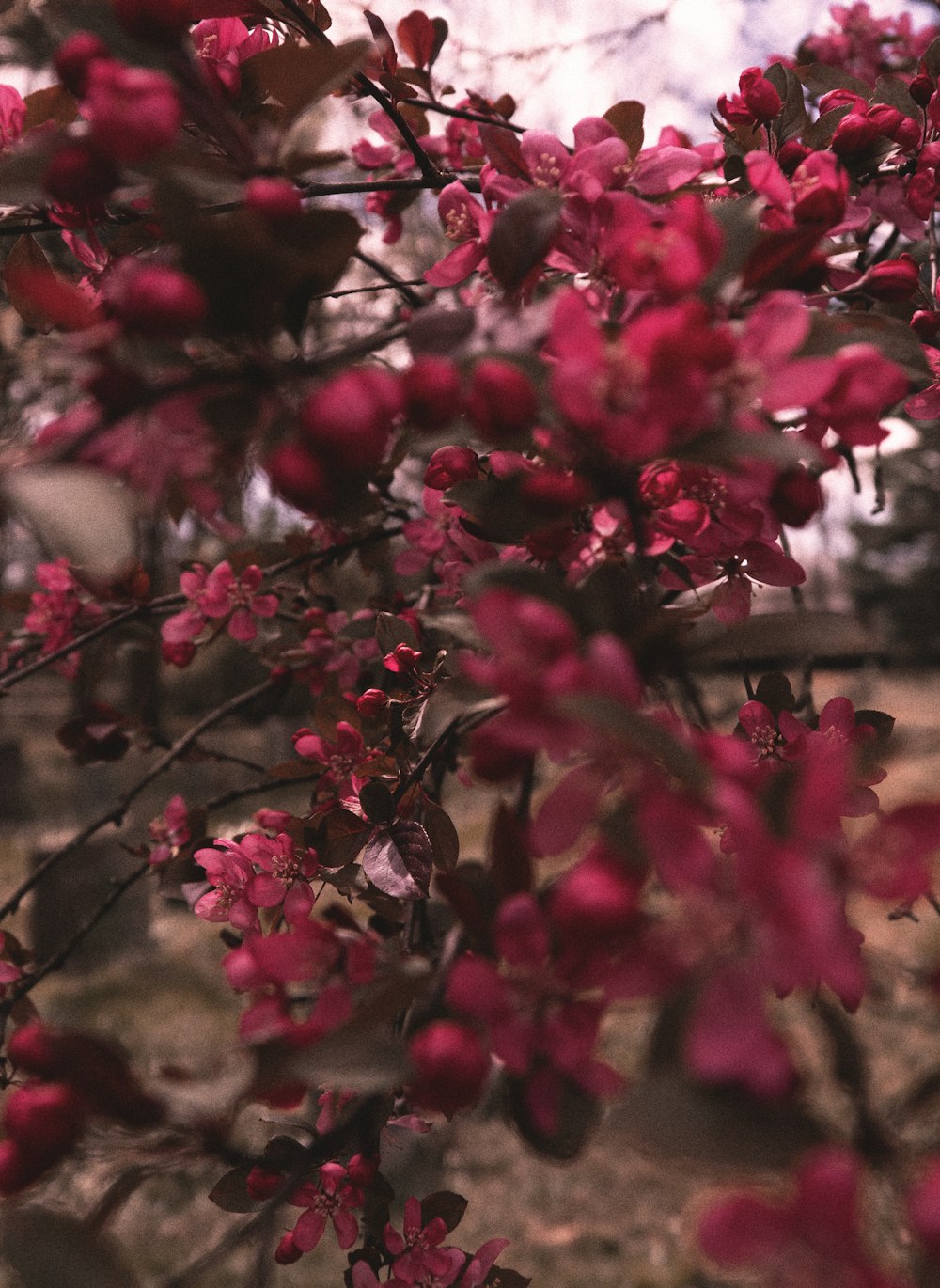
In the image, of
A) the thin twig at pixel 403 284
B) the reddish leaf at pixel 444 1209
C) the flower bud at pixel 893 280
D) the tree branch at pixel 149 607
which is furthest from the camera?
the tree branch at pixel 149 607

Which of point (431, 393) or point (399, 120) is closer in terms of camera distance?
point (431, 393)

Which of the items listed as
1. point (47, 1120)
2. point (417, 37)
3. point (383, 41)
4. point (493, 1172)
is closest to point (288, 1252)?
point (47, 1120)

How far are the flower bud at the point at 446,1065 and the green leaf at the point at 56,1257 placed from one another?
15cm

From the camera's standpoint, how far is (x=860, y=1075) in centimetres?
41

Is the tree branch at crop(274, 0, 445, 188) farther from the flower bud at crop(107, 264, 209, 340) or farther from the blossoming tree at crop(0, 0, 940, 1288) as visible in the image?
the flower bud at crop(107, 264, 209, 340)

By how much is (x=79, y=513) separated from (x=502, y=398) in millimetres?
194

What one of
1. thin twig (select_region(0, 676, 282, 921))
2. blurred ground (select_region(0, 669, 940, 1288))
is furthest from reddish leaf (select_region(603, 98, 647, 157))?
thin twig (select_region(0, 676, 282, 921))

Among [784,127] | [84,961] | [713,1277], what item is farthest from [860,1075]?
[84,961]

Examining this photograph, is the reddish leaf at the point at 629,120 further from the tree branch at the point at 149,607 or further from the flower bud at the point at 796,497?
the tree branch at the point at 149,607

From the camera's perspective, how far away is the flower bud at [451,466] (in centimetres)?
74

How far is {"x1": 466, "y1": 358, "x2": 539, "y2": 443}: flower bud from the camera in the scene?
434mm

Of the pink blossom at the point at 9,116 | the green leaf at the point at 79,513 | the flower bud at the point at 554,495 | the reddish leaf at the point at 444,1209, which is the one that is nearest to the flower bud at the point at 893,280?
the flower bud at the point at 554,495

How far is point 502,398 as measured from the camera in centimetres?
43

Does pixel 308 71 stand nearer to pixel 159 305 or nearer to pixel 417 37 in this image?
pixel 159 305
